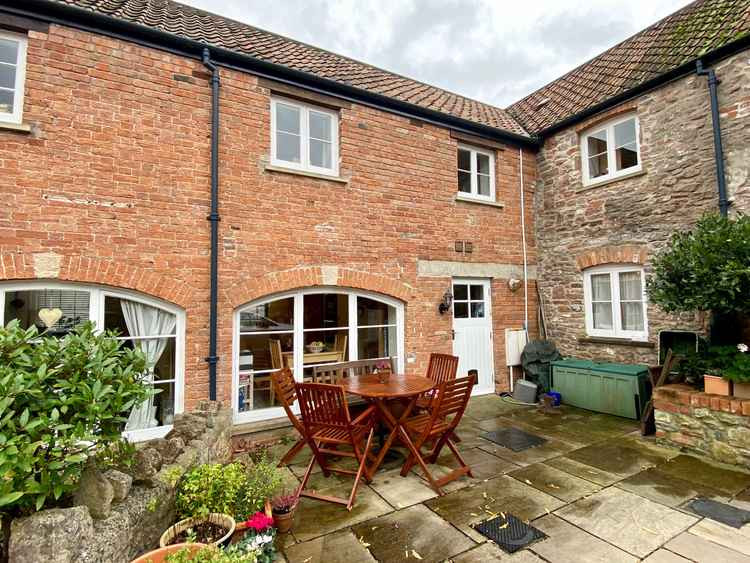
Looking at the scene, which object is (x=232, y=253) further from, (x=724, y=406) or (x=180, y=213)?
(x=724, y=406)

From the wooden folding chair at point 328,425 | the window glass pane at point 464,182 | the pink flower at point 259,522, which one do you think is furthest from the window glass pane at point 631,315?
the pink flower at point 259,522

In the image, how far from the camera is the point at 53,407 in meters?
2.33

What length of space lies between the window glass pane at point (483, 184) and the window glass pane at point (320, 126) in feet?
11.9

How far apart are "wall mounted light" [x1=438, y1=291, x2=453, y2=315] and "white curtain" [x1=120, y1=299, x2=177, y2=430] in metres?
4.66

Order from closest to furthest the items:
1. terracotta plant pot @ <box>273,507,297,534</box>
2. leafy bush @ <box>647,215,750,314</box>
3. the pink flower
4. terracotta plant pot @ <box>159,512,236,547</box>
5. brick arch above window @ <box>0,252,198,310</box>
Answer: terracotta plant pot @ <box>159,512,236,547</box>
the pink flower
terracotta plant pot @ <box>273,507,297,534</box>
brick arch above window @ <box>0,252,198,310</box>
leafy bush @ <box>647,215,750,314</box>

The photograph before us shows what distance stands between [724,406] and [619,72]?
694 cm

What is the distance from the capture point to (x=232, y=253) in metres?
5.71

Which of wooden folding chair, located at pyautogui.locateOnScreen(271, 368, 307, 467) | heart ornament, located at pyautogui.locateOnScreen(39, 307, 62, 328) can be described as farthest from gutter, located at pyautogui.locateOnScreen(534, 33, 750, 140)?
heart ornament, located at pyautogui.locateOnScreen(39, 307, 62, 328)

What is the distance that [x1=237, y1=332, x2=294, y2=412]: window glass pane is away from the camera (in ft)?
19.4

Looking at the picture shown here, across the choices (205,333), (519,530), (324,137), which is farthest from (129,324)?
(519,530)

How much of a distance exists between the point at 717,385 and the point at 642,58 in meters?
6.70

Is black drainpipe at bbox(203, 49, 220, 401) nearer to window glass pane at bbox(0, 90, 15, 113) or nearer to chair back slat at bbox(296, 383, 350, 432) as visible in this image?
chair back slat at bbox(296, 383, 350, 432)

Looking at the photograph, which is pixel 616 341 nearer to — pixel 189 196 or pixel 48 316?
pixel 189 196

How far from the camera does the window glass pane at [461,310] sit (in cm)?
786
